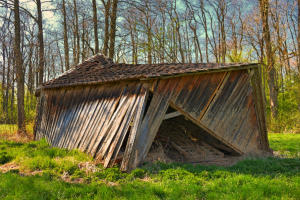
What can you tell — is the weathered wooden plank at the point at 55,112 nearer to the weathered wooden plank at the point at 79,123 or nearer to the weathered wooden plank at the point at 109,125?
the weathered wooden plank at the point at 79,123

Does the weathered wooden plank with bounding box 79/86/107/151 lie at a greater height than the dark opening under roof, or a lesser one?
lesser

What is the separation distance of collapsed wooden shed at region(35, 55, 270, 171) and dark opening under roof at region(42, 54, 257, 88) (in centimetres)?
4

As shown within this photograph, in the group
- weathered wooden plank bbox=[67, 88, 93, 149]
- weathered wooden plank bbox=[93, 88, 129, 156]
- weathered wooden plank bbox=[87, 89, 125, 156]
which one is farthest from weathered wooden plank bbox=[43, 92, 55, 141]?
weathered wooden plank bbox=[93, 88, 129, 156]

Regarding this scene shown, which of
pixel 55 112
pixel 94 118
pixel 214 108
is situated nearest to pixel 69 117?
pixel 55 112

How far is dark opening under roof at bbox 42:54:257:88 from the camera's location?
260 inches

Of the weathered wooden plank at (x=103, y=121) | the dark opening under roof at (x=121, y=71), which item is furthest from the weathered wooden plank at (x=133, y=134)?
the weathered wooden plank at (x=103, y=121)

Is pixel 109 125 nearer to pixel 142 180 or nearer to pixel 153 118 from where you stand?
pixel 153 118

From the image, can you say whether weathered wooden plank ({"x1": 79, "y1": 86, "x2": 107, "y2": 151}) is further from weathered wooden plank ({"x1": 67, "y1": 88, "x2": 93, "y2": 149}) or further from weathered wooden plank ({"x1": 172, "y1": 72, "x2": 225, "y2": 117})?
weathered wooden plank ({"x1": 172, "y1": 72, "x2": 225, "y2": 117})

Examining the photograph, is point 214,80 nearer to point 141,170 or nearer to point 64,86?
point 141,170

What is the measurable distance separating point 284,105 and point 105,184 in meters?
19.3

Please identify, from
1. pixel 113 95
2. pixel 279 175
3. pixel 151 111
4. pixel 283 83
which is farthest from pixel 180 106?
pixel 283 83

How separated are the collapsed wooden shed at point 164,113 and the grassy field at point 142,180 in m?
0.62

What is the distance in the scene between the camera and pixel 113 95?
738 cm

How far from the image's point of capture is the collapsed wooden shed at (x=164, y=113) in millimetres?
6293
